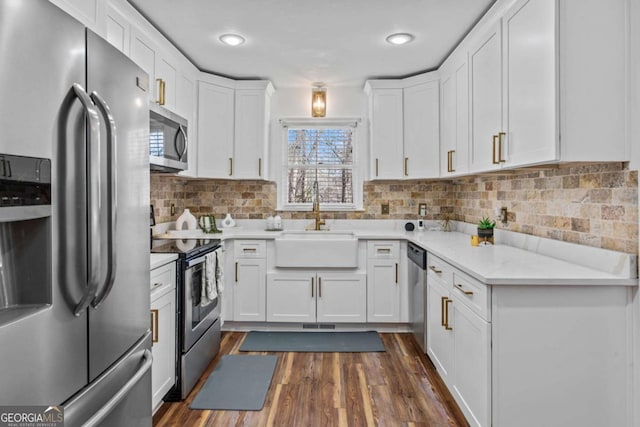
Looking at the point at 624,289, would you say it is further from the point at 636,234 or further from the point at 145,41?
the point at 145,41

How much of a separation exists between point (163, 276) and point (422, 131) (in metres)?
2.61

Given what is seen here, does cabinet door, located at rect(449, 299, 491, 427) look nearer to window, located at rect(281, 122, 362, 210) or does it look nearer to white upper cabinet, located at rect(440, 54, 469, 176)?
white upper cabinet, located at rect(440, 54, 469, 176)

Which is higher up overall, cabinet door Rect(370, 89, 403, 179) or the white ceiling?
the white ceiling

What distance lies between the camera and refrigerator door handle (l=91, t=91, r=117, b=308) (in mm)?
1018

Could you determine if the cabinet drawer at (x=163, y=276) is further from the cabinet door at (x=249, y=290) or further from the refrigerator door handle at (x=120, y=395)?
the cabinet door at (x=249, y=290)

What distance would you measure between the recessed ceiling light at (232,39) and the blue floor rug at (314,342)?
2.44 meters

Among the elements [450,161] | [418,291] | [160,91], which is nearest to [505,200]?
[450,161]

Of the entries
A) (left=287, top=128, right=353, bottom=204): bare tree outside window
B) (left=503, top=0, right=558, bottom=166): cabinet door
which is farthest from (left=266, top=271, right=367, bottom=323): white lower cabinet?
(left=503, top=0, right=558, bottom=166): cabinet door

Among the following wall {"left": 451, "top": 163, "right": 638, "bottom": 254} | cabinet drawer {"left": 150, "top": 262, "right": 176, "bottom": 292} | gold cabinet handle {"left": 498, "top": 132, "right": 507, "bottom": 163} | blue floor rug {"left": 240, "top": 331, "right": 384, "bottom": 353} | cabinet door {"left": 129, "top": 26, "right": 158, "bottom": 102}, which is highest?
cabinet door {"left": 129, "top": 26, "right": 158, "bottom": 102}

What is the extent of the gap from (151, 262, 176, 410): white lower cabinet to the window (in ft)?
6.73

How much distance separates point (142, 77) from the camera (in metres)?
1.35

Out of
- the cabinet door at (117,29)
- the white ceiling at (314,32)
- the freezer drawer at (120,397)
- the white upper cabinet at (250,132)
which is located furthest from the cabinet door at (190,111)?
the freezer drawer at (120,397)

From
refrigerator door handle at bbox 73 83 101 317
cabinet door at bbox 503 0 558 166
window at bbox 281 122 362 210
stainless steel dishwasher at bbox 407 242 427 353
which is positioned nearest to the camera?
refrigerator door handle at bbox 73 83 101 317

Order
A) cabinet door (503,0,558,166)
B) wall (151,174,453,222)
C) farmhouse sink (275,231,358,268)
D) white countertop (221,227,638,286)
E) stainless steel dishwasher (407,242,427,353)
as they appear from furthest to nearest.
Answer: wall (151,174,453,222)
farmhouse sink (275,231,358,268)
stainless steel dishwasher (407,242,427,353)
cabinet door (503,0,558,166)
white countertop (221,227,638,286)
